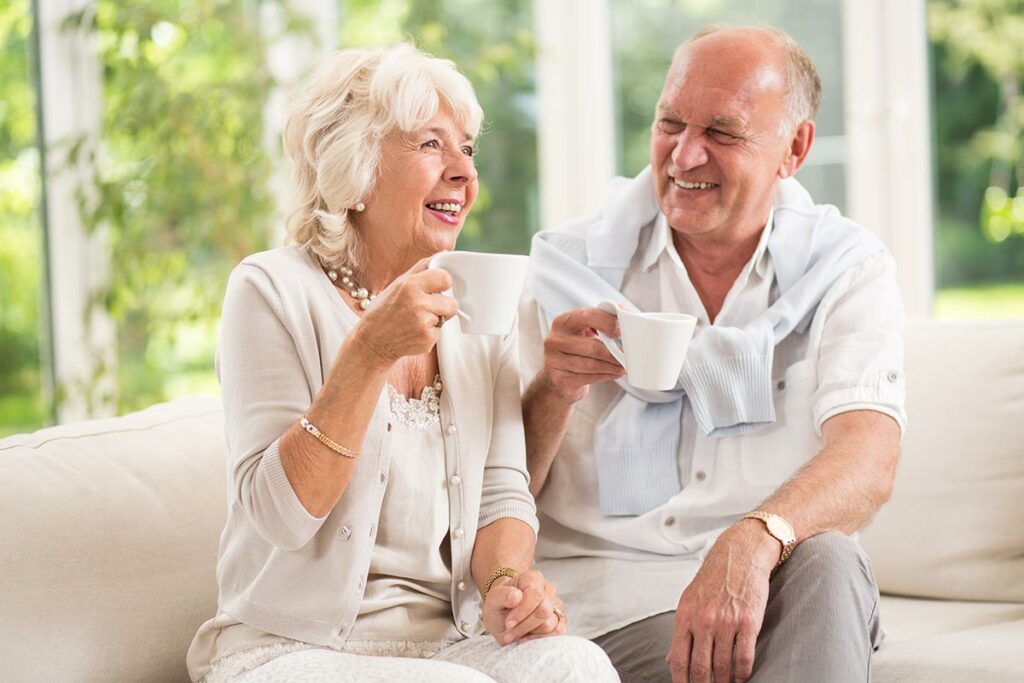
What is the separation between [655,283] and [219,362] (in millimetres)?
789

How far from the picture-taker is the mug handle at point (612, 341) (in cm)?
152

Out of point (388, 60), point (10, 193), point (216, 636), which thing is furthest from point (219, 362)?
point (10, 193)

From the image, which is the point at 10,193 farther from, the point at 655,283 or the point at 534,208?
the point at 655,283

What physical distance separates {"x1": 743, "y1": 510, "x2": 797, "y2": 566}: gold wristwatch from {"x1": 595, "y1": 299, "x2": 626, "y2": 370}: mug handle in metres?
0.28

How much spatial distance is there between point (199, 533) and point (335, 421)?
571 millimetres

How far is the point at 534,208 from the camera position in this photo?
148 inches

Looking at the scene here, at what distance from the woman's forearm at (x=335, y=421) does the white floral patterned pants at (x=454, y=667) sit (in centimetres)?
19

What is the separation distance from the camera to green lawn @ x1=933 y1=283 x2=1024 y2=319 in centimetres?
308

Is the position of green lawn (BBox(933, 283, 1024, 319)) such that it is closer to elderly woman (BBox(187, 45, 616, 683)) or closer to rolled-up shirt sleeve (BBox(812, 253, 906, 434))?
rolled-up shirt sleeve (BBox(812, 253, 906, 434))

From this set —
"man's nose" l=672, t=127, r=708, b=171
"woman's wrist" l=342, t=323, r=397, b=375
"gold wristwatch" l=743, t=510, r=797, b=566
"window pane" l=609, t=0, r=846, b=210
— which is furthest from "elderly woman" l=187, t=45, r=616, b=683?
"window pane" l=609, t=0, r=846, b=210

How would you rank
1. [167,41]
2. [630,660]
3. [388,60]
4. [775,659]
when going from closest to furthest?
1. [775,659]
2. [388,60]
3. [630,660]
4. [167,41]

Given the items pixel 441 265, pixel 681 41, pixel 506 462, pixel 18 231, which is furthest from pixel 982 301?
pixel 18 231

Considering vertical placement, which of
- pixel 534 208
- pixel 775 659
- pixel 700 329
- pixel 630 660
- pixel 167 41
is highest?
pixel 167 41

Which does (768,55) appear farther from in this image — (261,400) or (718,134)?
(261,400)
